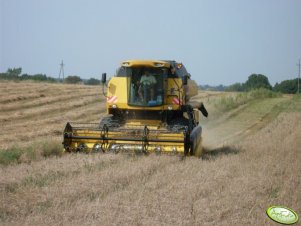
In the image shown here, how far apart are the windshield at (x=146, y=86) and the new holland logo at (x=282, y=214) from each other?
5.29m

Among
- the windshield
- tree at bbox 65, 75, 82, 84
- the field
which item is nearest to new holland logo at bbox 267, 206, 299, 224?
the field

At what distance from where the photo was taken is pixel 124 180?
6.98 meters

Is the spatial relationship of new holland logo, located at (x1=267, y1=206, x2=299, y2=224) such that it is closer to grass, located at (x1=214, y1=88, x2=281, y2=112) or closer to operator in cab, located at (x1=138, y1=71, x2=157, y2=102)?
operator in cab, located at (x1=138, y1=71, x2=157, y2=102)

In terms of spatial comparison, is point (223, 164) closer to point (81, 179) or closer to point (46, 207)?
point (81, 179)

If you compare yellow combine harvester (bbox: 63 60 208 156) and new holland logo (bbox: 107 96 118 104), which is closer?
yellow combine harvester (bbox: 63 60 208 156)

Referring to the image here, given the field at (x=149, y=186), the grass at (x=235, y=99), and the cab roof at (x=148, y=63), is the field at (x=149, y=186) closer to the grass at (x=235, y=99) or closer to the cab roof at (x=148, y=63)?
the cab roof at (x=148, y=63)

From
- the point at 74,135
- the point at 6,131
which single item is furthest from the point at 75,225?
the point at 6,131

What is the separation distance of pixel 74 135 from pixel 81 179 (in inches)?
117

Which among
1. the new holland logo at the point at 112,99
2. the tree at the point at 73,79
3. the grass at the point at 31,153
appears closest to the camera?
the grass at the point at 31,153

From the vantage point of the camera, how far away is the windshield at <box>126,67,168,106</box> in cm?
1060

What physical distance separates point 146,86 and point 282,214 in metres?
5.73

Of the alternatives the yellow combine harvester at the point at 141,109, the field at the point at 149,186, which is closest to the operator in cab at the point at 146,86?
the yellow combine harvester at the point at 141,109

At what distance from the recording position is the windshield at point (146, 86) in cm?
1060

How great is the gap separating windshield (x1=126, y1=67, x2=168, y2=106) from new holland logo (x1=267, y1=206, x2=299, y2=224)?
529 centimetres
